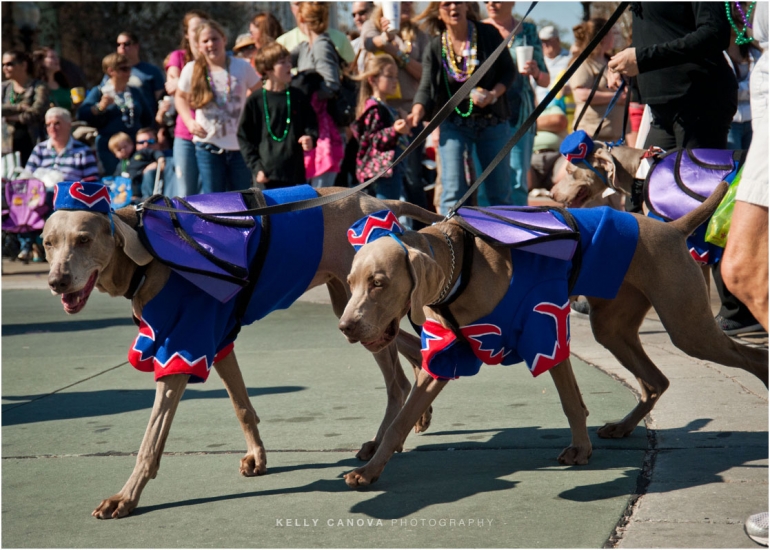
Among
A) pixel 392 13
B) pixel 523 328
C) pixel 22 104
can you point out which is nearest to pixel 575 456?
pixel 523 328

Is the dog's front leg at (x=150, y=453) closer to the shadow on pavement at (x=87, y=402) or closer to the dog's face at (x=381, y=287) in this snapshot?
Result: the dog's face at (x=381, y=287)

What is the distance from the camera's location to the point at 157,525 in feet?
12.3

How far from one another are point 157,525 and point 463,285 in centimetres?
148

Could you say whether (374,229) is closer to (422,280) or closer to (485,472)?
(422,280)

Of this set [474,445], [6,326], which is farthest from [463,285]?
[6,326]

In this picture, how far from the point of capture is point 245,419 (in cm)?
443

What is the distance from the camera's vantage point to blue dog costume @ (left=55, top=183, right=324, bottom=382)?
400 cm

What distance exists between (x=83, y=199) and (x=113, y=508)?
1.21 meters

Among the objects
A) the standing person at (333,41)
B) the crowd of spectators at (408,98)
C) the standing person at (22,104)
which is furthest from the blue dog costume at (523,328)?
the standing person at (22,104)

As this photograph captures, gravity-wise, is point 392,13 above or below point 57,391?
above

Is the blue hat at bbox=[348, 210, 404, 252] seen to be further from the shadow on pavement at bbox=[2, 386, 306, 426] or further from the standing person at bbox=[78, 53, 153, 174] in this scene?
the standing person at bbox=[78, 53, 153, 174]

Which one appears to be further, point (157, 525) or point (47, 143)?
point (47, 143)

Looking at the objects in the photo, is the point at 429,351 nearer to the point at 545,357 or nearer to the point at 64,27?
the point at 545,357

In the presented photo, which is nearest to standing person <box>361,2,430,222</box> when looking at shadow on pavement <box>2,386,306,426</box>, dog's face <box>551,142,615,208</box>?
dog's face <box>551,142,615,208</box>
